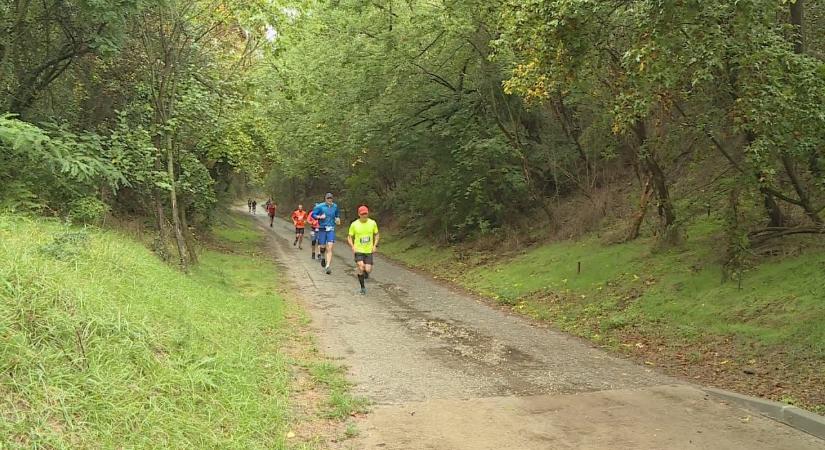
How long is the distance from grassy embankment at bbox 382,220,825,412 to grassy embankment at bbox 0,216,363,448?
4507 mm

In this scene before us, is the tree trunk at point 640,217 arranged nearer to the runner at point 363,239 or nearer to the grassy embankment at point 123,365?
the runner at point 363,239

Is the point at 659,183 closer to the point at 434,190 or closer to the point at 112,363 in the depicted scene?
the point at 434,190

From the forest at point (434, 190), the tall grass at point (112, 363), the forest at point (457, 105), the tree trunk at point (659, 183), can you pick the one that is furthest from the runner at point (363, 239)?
the tree trunk at point (659, 183)

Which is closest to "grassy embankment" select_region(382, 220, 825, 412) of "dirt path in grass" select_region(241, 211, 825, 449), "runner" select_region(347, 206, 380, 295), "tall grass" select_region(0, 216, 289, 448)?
"dirt path in grass" select_region(241, 211, 825, 449)

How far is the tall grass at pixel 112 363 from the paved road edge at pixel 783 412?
4.42m

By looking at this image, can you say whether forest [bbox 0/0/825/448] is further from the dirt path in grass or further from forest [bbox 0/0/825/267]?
the dirt path in grass

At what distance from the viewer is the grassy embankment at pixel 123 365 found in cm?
363

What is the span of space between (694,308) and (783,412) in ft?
12.4

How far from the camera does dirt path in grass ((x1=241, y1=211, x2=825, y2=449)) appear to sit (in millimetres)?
4887

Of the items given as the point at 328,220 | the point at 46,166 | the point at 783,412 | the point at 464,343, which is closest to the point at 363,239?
the point at 328,220

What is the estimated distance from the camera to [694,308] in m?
9.13

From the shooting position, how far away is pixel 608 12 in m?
7.94

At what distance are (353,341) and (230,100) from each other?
7.71 metres

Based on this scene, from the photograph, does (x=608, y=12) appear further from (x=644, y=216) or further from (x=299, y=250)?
(x=299, y=250)
